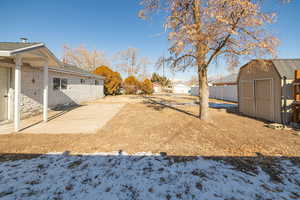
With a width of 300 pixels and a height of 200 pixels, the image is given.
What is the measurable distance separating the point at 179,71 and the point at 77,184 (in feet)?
19.6

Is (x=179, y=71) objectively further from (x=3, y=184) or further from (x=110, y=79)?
(x=110, y=79)

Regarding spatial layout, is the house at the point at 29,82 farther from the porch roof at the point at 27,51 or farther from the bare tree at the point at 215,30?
the bare tree at the point at 215,30

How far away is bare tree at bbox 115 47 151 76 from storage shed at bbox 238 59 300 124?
89.5 feet

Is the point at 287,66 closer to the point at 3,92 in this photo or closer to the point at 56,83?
the point at 3,92

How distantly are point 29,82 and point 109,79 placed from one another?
13.6 meters

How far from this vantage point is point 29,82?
6520 mm

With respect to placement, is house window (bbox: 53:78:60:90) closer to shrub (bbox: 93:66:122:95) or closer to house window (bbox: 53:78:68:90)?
house window (bbox: 53:78:68:90)

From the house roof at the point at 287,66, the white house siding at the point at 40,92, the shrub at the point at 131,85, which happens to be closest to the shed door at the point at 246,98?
the house roof at the point at 287,66

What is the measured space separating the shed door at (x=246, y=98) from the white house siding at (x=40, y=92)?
1173cm

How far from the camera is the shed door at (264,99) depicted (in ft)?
20.6

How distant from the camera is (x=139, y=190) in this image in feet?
6.54

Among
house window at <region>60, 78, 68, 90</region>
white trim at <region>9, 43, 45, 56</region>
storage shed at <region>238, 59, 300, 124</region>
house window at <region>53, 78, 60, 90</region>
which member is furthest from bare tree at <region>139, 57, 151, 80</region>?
white trim at <region>9, 43, 45, 56</region>

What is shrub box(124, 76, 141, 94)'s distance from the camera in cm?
2445

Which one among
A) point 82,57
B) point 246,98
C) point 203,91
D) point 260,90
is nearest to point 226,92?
point 246,98
